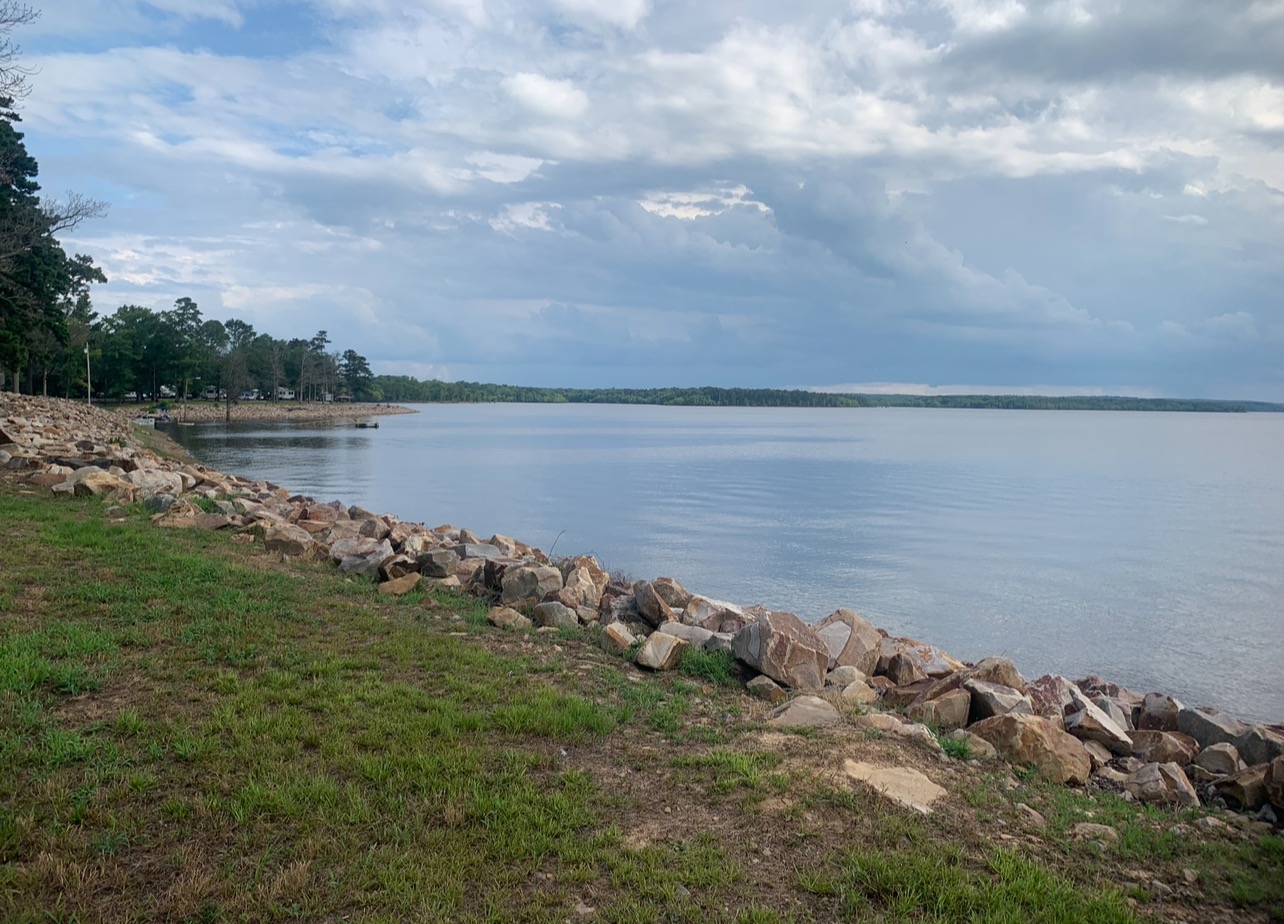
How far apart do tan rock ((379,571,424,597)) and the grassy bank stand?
2.37 m

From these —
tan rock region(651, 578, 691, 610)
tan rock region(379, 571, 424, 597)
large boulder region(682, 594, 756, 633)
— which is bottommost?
tan rock region(651, 578, 691, 610)

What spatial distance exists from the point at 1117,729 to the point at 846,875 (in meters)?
5.31

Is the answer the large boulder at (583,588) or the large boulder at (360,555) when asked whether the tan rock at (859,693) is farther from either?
the large boulder at (360,555)

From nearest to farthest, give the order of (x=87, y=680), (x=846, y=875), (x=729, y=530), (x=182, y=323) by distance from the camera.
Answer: (x=846, y=875) → (x=87, y=680) → (x=729, y=530) → (x=182, y=323)

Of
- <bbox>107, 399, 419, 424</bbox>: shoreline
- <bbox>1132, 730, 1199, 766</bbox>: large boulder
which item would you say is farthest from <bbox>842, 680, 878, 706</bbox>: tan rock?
<bbox>107, 399, 419, 424</bbox>: shoreline

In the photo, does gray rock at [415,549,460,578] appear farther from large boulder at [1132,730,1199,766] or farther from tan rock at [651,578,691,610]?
large boulder at [1132,730,1199,766]

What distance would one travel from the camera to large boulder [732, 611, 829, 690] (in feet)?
24.4

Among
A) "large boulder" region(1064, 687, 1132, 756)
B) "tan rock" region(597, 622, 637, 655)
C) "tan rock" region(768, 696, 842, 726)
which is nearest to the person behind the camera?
"tan rock" region(768, 696, 842, 726)

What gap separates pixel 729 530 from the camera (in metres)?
25.7

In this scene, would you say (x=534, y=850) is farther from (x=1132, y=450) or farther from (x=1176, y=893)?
(x=1132, y=450)

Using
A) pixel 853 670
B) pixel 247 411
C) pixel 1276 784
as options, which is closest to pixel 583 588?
pixel 853 670

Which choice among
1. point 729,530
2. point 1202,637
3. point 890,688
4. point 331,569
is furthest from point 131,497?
point 1202,637

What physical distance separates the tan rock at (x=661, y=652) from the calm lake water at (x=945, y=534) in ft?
26.4

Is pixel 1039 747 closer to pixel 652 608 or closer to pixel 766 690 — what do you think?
pixel 766 690
